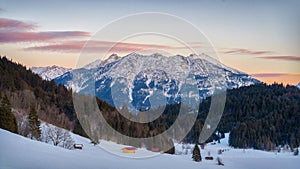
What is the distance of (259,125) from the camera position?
33500 millimetres

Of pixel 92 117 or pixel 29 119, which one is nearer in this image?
pixel 29 119

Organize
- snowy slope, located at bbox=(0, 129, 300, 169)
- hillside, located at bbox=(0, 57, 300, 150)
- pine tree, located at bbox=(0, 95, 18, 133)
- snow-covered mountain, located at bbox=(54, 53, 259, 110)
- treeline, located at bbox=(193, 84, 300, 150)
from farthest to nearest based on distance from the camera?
snow-covered mountain, located at bbox=(54, 53, 259, 110) → treeline, located at bbox=(193, 84, 300, 150) → hillside, located at bbox=(0, 57, 300, 150) → pine tree, located at bbox=(0, 95, 18, 133) → snowy slope, located at bbox=(0, 129, 300, 169)

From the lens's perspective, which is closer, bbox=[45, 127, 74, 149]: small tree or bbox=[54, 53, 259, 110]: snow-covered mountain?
bbox=[45, 127, 74, 149]: small tree

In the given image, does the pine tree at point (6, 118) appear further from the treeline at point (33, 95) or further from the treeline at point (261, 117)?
the treeline at point (261, 117)

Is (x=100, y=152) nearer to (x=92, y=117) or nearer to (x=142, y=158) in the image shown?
(x=142, y=158)

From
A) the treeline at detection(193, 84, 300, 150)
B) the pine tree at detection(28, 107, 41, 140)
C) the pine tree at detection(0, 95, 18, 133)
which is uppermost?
the pine tree at detection(0, 95, 18, 133)

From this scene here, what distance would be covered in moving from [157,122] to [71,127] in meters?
7.86

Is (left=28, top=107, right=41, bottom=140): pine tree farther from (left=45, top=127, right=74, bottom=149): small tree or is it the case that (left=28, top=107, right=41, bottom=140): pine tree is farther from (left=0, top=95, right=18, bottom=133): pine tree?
(left=0, top=95, right=18, bottom=133): pine tree

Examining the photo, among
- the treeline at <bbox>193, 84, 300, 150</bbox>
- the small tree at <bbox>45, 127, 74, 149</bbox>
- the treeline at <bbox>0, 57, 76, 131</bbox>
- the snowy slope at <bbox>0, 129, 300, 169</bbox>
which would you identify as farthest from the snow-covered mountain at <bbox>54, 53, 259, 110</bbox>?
the snowy slope at <bbox>0, 129, 300, 169</bbox>

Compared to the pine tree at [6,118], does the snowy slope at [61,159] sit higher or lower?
lower

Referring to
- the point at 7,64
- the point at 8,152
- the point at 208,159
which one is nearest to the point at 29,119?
the point at 8,152

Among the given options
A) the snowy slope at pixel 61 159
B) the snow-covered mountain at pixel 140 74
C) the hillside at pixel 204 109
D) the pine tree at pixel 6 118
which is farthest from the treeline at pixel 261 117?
the pine tree at pixel 6 118

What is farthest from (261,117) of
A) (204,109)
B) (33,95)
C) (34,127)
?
(34,127)

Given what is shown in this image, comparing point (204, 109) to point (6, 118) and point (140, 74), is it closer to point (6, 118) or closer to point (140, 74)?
point (6, 118)
